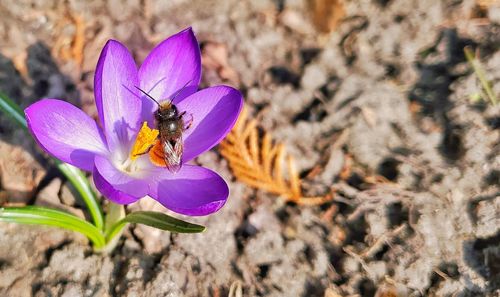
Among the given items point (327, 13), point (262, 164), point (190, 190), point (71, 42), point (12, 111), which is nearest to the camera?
point (190, 190)

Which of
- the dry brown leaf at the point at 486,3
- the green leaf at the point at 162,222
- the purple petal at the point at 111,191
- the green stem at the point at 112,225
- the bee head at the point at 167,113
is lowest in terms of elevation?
the green stem at the point at 112,225

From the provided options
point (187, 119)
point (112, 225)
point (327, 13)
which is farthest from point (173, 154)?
point (327, 13)

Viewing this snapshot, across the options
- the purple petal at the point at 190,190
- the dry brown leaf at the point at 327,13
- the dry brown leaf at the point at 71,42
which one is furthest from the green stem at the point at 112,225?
the dry brown leaf at the point at 327,13

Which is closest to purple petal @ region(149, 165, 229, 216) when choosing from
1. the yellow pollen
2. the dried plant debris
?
the yellow pollen

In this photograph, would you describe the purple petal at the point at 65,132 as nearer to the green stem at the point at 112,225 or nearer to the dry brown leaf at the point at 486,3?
the green stem at the point at 112,225

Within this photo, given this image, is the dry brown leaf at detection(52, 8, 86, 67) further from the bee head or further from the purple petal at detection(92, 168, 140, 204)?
the purple petal at detection(92, 168, 140, 204)

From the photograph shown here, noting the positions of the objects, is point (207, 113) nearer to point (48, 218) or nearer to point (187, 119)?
point (187, 119)

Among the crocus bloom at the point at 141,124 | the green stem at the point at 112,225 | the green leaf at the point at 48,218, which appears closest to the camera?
the crocus bloom at the point at 141,124

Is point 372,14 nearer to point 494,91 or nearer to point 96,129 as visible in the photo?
point 494,91
